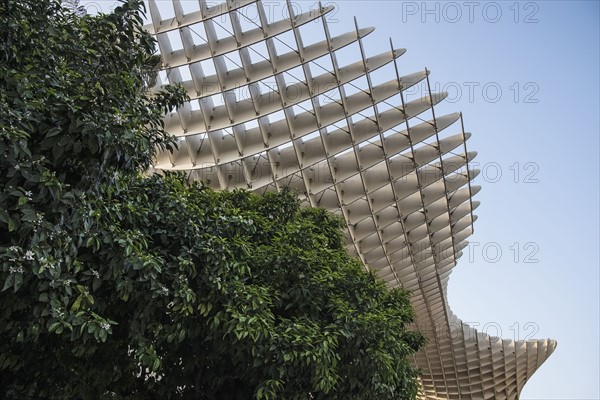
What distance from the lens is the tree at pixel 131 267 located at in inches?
336

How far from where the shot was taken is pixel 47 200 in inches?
334

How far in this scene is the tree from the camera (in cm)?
854

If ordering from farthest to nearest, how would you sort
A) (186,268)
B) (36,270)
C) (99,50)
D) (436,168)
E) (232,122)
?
(436,168)
(232,122)
(186,268)
(99,50)
(36,270)

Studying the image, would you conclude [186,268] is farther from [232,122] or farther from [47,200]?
[232,122]

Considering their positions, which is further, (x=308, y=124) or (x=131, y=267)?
(x=308, y=124)

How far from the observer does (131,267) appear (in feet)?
32.7

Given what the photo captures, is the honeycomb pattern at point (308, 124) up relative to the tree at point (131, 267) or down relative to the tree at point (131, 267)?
up

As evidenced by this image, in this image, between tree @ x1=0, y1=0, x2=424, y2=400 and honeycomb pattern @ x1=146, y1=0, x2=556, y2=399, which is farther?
honeycomb pattern @ x1=146, y1=0, x2=556, y2=399

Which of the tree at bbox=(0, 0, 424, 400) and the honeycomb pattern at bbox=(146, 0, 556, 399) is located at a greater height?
the honeycomb pattern at bbox=(146, 0, 556, 399)

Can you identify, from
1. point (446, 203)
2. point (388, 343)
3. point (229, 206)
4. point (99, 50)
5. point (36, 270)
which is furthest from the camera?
point (446, 203)

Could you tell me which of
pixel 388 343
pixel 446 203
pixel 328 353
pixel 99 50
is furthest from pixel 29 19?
pixel 446 203

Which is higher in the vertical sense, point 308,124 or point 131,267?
point 308,124

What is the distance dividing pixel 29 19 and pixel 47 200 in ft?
8.42

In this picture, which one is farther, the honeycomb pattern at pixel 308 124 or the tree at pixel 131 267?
the honeycomb pattern at pixel 308 124
